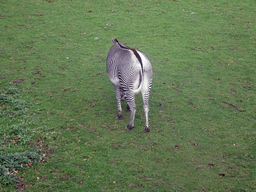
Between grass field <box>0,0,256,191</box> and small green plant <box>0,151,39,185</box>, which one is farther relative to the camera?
grass field <box>0,0,256,191</box>

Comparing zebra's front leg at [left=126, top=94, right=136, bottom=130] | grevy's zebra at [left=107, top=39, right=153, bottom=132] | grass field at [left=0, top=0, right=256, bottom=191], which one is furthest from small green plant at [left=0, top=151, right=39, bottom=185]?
grevy's zebra at [left=107, top=39, right=153, bottom=132]

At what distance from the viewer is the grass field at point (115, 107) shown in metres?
6.15

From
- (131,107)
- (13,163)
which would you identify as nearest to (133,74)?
(131,107)

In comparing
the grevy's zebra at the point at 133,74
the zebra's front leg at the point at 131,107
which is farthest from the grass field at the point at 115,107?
the grevy's zebra at the point at 133,74

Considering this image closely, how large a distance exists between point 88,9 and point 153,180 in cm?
1497

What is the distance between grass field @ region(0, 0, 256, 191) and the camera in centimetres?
615

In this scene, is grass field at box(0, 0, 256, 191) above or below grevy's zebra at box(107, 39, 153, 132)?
below

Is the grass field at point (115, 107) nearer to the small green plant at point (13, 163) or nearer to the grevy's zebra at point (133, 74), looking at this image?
the small green plant at point (13, 163)

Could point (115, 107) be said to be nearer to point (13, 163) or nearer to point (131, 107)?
point (131, 107)

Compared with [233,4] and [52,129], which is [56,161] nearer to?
[52,129]

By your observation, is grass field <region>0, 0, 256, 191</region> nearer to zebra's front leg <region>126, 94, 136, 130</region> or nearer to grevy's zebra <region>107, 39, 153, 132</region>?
zebra's front leg <region>126, 94, 136, 130</region>

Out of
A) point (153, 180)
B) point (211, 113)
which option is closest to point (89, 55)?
point (211, 113)

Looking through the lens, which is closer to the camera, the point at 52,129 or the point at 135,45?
the point at 52,129

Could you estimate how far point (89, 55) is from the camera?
1285 centimetres
